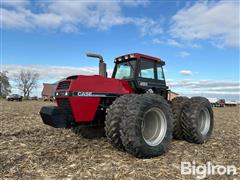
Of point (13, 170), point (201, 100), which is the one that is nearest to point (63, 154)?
point (13, 170)

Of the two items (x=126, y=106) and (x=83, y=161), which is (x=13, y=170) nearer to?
(x=83, y=161)

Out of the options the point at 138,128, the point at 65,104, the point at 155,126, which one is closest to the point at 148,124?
the point at 155,126

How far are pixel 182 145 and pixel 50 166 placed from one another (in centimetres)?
402

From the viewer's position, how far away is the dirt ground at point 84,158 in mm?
6457

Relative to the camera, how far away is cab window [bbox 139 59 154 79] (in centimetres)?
919

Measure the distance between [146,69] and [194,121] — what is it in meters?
2.10

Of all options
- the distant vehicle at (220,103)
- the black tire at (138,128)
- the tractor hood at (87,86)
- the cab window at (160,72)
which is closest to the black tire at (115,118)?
the black tire at (138,128)

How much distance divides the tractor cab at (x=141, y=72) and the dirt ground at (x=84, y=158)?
5.80 feet

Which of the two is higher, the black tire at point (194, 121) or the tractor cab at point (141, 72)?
the tractor cab at point (141, 72)

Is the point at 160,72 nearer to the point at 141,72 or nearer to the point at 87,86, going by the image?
the point at 141,72

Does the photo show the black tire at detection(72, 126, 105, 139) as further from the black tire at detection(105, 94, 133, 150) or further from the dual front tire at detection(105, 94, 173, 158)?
the black tire at detection(105, 94, 133, 150)

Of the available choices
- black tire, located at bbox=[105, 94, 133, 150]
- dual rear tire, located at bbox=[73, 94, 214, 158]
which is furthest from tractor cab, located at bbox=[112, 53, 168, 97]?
black tire, located at bbox=[105, 94, 133, 150]

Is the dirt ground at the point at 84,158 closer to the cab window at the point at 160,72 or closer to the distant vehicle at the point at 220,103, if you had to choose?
the cab window at the point at 160,72

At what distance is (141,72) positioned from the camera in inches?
361
